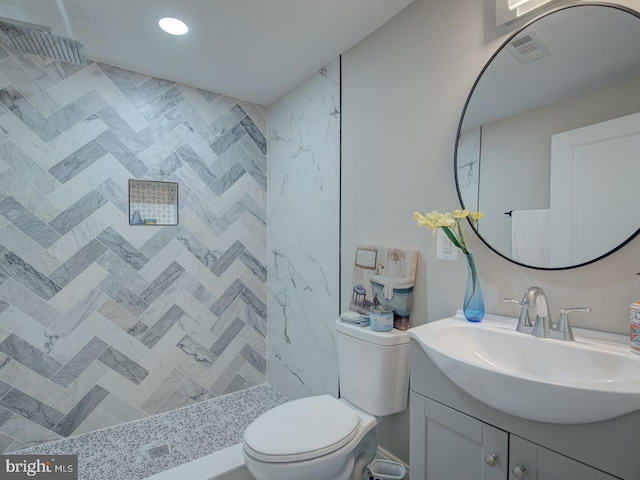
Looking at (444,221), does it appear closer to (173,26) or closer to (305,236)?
(305,236)

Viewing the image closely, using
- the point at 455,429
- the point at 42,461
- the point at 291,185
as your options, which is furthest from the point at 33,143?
the point at 455,429

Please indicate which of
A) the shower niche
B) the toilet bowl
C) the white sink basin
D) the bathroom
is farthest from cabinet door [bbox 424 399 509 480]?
the shower niche

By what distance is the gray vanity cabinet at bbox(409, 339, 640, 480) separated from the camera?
28.8 inches

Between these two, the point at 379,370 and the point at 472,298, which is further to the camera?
the point at 379,370

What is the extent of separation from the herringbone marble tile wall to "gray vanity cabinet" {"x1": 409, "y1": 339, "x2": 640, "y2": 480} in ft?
6.06

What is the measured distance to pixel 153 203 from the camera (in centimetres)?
239

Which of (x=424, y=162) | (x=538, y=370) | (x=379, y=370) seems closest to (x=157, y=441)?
(x=379, y=370)

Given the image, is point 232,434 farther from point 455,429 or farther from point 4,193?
point 4,193

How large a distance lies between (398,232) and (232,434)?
168 cm

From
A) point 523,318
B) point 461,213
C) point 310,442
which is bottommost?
point 310,442

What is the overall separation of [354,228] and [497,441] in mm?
1271

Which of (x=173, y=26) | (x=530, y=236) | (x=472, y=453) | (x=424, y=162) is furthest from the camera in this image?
(x=173, y=26)

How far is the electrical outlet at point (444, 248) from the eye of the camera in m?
1.46

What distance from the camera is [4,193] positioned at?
1897 mm
